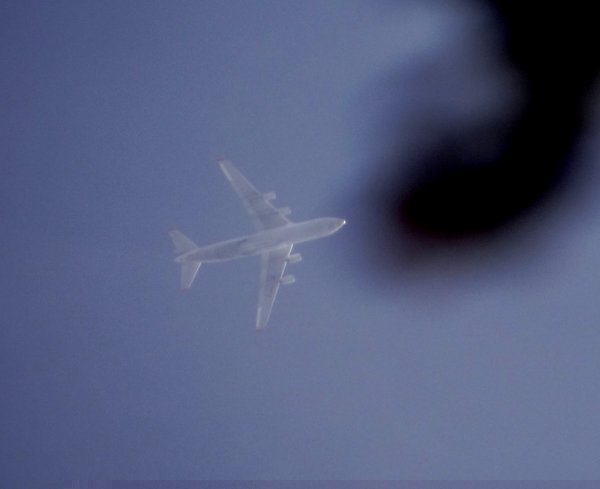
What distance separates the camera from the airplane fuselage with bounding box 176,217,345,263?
93.4m

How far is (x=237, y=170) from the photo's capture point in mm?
98188

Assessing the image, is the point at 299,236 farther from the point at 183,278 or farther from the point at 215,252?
the point at 183,278

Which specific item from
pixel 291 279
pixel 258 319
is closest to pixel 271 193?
pixel 291 279

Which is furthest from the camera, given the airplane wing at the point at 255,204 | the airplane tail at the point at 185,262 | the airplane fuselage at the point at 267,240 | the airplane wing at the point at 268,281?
the airplane wing at the point at 268,281

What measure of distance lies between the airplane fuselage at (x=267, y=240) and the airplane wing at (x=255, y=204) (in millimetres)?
3159

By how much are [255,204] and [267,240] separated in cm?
691

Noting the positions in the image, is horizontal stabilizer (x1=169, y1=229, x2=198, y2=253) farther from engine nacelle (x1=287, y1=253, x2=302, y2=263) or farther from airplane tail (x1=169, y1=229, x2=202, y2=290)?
engine nacelle (x1=287, y1=253, x2=302, y2=263)

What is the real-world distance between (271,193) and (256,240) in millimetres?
6965

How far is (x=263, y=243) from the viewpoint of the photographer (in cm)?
9625

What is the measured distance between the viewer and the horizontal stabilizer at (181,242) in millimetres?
101375

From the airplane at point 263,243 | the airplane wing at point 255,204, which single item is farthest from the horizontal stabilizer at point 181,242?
the airplane wing at point 255,204

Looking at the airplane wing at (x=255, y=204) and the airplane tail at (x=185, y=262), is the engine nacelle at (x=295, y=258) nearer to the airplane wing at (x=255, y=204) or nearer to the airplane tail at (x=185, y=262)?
the airplane wing at (x=255, y=204)

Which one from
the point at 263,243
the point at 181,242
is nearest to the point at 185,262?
the point at 181,242

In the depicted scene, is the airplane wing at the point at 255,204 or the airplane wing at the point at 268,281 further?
the airplane wing at the point at 268,281
